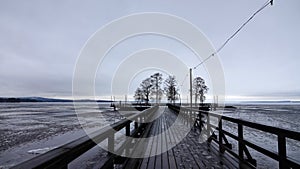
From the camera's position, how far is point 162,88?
156 ft

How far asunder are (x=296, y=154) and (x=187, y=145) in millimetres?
3950

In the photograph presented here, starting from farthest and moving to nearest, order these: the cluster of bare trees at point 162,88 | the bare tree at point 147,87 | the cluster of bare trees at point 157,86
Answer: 1. the bare tree at point 147,87
2. the cluster of bare trees at point 157,86
3. the cluster of bare trees at point 162,88

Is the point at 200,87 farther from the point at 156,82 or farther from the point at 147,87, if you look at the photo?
the point at 147,87

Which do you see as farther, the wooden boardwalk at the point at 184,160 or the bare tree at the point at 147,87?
the bare tree at the point at 147,87

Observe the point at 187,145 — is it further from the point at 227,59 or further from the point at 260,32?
the point at 227,59

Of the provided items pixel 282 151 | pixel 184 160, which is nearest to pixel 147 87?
pixel 184 160

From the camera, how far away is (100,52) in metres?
12.2

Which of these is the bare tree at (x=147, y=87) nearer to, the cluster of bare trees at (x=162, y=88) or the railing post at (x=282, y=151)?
the cluster of bare trees at (x=162, y=88)

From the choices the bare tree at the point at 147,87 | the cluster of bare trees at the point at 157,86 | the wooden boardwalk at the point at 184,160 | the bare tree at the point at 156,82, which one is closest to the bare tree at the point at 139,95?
the bare tree at the point at 147,87

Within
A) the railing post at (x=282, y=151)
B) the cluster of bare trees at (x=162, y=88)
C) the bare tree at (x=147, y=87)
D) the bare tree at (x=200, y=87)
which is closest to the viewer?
the railing post at (x=282, y=151)

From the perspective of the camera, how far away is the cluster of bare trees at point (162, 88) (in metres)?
44.2

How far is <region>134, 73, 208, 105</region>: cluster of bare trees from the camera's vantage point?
44219 millimetres

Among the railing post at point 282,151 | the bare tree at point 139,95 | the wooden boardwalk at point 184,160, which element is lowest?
the wooden boardwalk at point 184,160

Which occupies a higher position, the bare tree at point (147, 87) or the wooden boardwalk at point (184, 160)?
the bare tree at point (147, 87)
